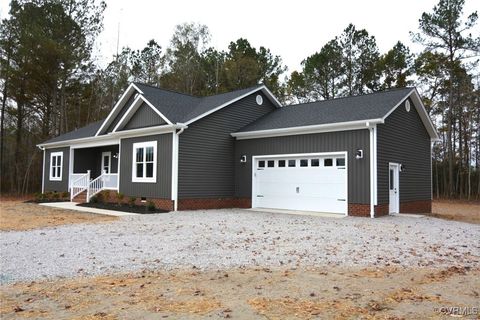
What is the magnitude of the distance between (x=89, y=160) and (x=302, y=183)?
Answer: 13.8m

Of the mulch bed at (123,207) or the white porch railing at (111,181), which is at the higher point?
the white porch railing at (111,181)

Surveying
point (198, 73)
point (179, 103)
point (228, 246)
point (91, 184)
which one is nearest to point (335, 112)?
point (179, 103)

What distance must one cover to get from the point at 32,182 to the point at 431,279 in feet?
104

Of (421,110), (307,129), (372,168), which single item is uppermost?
(421,110)

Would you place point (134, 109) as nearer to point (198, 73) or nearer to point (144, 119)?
point (144, 119)

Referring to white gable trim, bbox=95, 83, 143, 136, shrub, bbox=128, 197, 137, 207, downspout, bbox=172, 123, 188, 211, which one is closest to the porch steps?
white gable trim, bbox=95, 83, 143, 136

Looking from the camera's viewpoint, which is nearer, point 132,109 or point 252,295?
point 252,295

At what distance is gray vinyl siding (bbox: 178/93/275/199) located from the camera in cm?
1560

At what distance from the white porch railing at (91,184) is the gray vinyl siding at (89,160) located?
3.75 feet

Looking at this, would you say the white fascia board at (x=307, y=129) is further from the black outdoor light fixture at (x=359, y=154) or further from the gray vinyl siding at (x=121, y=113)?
the gray vinyl siding at (x=121, y=113)

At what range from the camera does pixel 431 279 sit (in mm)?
5500

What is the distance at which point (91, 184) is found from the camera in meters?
19.5

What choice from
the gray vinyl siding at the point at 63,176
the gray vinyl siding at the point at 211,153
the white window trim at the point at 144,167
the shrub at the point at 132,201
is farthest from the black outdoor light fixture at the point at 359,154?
the gray vinyl siding at the point at 63,176

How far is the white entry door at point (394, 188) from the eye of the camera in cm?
1445
